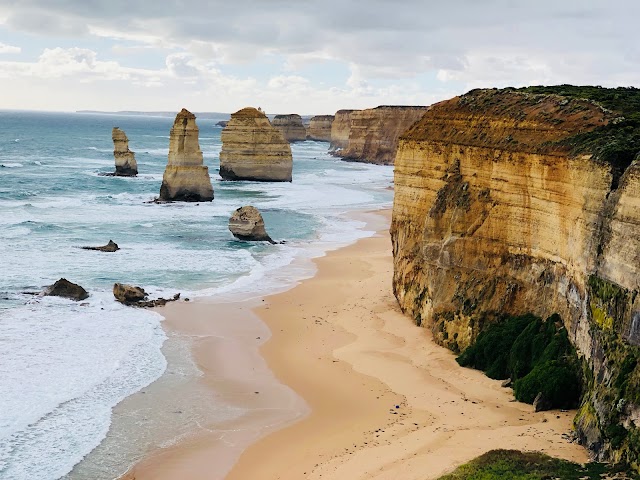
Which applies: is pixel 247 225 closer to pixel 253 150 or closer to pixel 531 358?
pixel 531 358

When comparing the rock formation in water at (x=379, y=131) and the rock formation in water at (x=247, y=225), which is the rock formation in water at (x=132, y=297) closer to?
the rock formation in water at (x=247, y=225)

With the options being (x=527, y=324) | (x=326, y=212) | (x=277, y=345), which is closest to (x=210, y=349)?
(x=277, y=345)

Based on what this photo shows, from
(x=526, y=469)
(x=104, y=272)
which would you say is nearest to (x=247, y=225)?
(x=104, y=272)

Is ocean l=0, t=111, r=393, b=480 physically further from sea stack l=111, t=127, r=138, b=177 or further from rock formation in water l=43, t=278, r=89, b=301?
sea stack l=111, t=127, r=138, b=177

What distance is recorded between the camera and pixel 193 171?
58.2 meters

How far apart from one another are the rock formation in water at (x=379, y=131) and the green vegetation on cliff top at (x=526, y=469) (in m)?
96.2

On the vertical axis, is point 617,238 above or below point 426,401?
above

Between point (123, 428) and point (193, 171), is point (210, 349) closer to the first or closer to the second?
point (123, 428)

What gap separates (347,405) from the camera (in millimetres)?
19734

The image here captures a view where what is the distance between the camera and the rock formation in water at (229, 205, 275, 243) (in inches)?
1697

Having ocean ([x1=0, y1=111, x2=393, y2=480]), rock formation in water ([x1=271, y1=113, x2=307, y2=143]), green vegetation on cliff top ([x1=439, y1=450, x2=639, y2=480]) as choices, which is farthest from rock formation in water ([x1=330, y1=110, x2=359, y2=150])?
green vegetation on cliff top ([x1=439, y1=450, x2=639, y2=480])

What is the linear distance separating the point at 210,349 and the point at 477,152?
396 inches

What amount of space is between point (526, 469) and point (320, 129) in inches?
6527

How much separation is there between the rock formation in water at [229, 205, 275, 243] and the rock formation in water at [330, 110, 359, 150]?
324 ft
